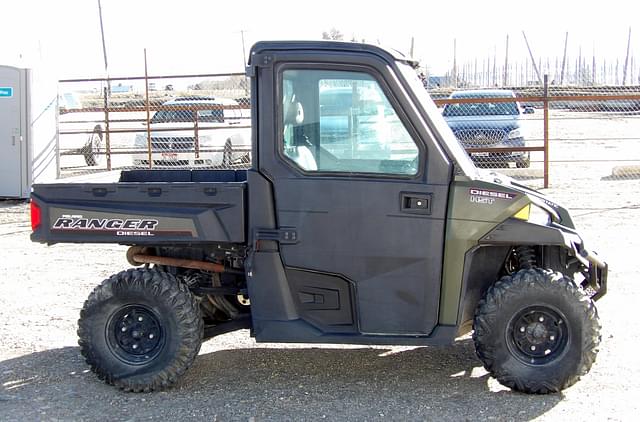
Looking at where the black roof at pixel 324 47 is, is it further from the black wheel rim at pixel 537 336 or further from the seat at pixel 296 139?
the black wheel rim at pixel 537 336

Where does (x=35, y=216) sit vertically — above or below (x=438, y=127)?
below

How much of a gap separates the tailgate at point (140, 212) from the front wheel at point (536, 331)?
1.58m

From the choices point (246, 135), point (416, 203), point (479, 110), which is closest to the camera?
point (416, 203)

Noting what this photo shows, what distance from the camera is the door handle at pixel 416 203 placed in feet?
16.5

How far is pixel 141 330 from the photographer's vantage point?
5.45 meters

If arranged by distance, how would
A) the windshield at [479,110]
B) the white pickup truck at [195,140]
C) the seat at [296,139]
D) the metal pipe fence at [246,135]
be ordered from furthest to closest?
the white pickup truck at [195,140] → the windshield at [479,110] → the metal pipe fence at [246,135] → the seat at [296,139]

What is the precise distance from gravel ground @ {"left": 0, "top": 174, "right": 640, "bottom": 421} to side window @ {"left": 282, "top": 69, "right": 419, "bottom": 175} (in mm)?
1405

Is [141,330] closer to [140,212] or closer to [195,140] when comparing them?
[140,212]

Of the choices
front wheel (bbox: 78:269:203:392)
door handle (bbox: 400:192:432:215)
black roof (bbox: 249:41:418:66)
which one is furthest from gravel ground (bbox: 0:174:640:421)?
black roof (bbox: 249:41:418:66)

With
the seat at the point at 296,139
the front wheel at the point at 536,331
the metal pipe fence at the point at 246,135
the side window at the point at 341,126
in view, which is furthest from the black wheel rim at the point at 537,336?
the metal pipe fence at the point at 246,135

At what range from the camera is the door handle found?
5.03 meters

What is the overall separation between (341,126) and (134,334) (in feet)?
6.03

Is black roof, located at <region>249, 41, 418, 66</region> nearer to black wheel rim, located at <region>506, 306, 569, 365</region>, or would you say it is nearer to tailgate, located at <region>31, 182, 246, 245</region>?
tailgate, located at <region>31, 182, 246, 245</region>

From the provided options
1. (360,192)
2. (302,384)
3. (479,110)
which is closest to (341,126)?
(360,192)
